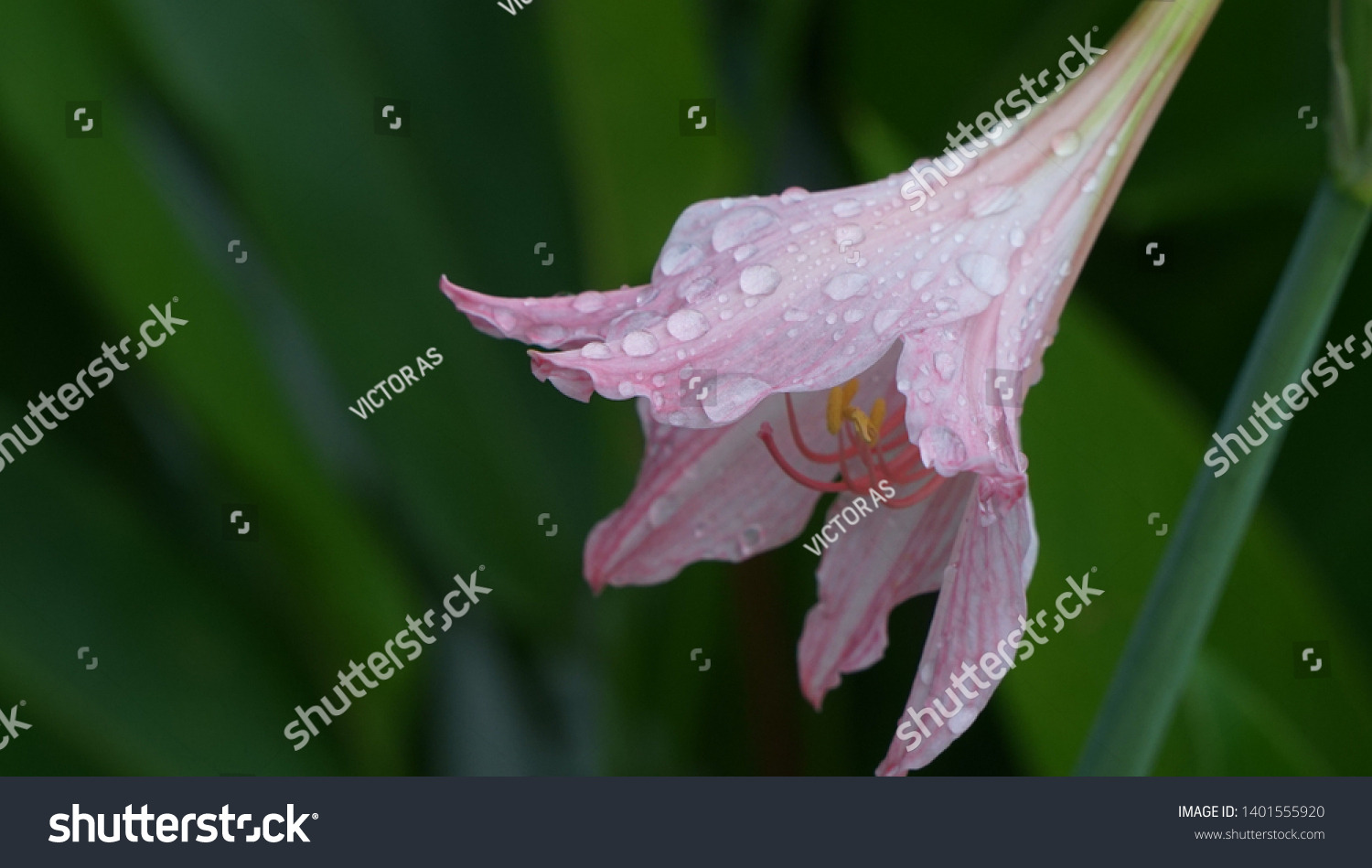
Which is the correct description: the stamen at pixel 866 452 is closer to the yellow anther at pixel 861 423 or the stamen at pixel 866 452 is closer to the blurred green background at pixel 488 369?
the yellow anther at pixel 861 423

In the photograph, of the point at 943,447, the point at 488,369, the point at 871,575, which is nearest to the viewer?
the point at 943,447

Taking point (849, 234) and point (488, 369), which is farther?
point (488, 369)

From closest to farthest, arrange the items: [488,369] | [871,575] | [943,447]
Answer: [943,447] < [871,575] < [488,369]

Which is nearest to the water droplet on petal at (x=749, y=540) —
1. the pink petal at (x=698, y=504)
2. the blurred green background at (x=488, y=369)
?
the pink petal at (x=698, y=504)

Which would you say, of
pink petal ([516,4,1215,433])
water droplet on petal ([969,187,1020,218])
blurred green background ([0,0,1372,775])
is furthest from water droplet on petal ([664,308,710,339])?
blurred green background ([0,0,1372,775])

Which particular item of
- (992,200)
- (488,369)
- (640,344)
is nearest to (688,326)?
(640,344)

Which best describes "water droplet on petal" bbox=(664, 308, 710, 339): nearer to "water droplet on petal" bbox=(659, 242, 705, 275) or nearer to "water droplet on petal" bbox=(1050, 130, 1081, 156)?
"water droplet on petal" bbox=(659, 242, 705, 275)

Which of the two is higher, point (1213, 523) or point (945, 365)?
point (945, 365)

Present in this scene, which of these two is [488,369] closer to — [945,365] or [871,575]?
[871,575]
